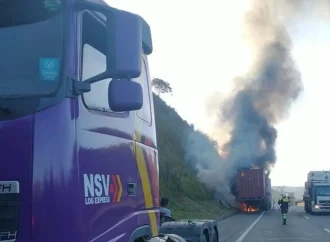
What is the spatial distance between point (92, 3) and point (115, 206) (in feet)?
4.50

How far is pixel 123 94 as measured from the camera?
3.46m

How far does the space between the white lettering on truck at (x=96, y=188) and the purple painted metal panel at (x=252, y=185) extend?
135 feet

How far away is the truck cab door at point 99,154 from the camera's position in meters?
3.47

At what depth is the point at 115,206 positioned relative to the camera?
3896 millimetres

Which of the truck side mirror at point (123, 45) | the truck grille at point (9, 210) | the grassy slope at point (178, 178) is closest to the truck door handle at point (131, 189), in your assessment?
the truck side mirror at point (123, 45)

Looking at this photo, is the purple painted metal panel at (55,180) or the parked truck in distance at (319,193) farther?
the parked truck in distance at (319,193)

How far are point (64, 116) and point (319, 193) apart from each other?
A: 1555 inches

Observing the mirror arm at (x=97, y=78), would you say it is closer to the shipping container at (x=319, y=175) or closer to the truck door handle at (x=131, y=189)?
the truck door handle at (x=131, y=189)

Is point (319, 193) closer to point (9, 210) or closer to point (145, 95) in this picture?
point (145, 95)

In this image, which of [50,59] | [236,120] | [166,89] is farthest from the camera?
[166,89]

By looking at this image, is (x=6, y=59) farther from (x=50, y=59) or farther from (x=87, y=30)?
(x=87, y=30)

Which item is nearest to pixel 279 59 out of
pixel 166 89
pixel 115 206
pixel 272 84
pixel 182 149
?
pixel 272 84

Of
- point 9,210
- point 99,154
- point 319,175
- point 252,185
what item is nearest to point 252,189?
point 252,185

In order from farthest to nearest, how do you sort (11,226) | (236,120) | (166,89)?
(166,89), (236,120), (11,226)
